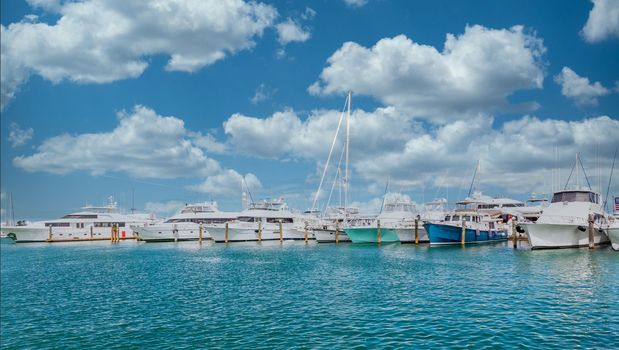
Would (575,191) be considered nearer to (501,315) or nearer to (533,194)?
(501,315)

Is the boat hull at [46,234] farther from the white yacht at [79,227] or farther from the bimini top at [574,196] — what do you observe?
the bimini top at [574,196]

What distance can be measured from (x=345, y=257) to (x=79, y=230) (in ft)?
224

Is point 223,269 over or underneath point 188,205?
underneath

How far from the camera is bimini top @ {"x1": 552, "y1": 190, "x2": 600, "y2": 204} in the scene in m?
50.8

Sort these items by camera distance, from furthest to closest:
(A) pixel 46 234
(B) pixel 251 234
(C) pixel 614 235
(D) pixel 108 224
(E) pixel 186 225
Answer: (D) pixel 108 224 < (A) pixel 46 234 < (E) pixel 186 225 < (B) pixel 251 234 < (C) pixel 614 235

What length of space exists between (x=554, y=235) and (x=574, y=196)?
21.6 feet

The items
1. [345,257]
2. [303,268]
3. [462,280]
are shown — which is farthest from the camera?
[345,257]

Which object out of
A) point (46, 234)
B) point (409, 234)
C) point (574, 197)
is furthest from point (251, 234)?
point (574, 197)

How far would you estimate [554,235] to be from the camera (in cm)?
4766

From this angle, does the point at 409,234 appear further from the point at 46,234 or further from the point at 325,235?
the point at 46,234

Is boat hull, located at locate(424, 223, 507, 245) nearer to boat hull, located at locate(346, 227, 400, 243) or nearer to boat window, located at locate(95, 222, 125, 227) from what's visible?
boat hull, located at locate(346, 227, 400, 243)

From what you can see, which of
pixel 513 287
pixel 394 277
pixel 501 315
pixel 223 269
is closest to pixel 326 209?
pixel 223 269

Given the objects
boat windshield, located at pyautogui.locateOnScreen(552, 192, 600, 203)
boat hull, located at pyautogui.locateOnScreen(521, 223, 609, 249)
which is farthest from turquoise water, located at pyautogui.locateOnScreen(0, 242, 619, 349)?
boat windshield, located at pyautogui.locateOnScreen(552, 192, 600, 203)

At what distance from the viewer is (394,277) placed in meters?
32.9
